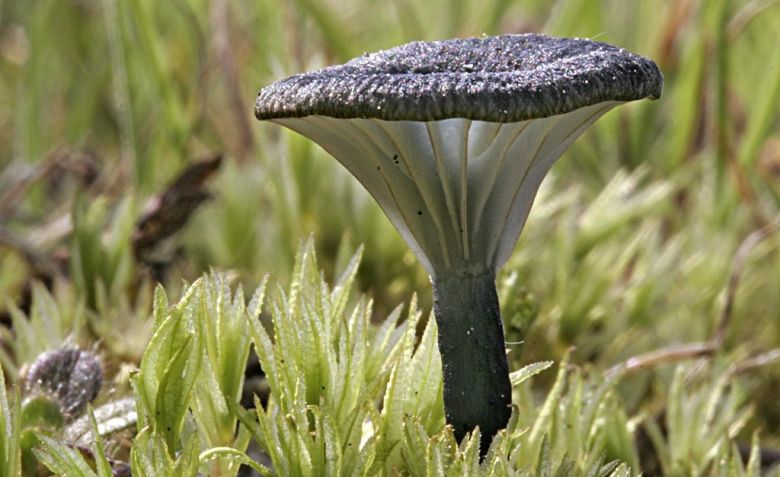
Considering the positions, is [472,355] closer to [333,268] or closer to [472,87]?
[472,87]

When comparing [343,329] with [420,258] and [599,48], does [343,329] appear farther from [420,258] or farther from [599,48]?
[599,48]

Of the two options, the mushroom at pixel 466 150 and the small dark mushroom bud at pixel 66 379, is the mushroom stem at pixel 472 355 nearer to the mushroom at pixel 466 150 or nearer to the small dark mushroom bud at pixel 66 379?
the mushroom at pixel 466 150

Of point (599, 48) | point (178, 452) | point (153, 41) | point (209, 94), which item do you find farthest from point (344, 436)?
point (209, 94)

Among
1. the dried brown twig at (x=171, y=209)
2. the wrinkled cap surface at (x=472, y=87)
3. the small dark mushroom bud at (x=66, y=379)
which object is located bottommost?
the small dark mushroom bud at (x=66, y=379)

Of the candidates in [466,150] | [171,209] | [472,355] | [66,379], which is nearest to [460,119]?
[466,150]

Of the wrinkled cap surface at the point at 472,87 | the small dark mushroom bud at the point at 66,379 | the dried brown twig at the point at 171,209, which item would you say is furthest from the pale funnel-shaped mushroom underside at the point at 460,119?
the dried brown twig at the point at 171,209

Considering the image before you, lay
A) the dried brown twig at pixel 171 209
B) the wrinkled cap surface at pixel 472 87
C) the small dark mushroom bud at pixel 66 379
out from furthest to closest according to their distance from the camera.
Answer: the dried brown twig at pixel 171 209 → the small dark mushroom bud at pixel 66 379 → the wrinkled cap surface at pixel 472 87

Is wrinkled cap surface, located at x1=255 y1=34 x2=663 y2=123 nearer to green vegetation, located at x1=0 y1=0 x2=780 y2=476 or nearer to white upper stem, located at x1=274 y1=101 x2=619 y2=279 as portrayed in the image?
white upper stem, located at x1=274 y1=101 x2=619 y2=279
